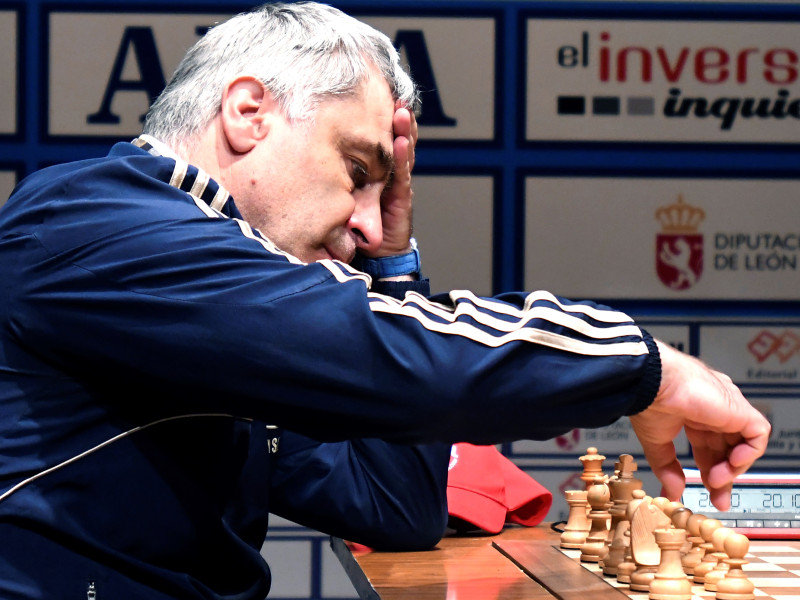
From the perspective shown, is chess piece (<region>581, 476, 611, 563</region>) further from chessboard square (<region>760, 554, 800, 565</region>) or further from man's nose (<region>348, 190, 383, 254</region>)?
man's nose (<region>348, 190, 383, 254</region>)

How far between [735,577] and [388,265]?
0.89 meters

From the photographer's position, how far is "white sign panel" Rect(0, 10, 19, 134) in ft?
10.4

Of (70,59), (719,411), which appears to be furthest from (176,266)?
(70,59)

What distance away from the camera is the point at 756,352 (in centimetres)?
323

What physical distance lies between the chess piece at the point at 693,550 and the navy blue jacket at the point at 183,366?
1.36 feet

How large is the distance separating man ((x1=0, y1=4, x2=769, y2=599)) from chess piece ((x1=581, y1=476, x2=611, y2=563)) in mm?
289

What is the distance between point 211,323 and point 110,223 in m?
0.16

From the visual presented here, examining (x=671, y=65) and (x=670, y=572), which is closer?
(x=670, y=572)

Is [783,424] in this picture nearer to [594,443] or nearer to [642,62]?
[594,443]

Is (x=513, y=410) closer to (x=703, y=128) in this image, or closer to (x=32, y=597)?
(x=32, y=597)

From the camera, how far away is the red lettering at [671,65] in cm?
323

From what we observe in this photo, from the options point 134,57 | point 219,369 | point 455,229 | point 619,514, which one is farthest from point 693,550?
point 134,57

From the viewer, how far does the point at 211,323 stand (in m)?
0.95

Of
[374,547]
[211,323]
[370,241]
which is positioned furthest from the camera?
[374,547]
